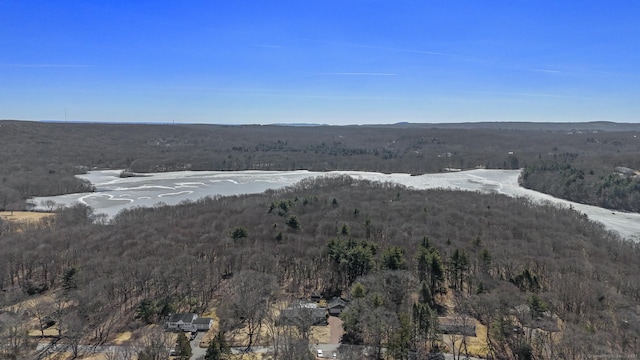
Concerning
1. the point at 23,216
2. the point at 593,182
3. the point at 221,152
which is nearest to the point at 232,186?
the point at 23,216

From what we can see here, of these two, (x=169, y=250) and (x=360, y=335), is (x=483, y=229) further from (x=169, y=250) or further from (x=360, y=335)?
(x=169, y=250)

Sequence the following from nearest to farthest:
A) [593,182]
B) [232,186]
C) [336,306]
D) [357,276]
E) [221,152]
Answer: [336,306], [357,276], [593,182], [232,186], [221,152]

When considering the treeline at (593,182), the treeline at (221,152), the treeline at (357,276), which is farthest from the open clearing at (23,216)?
the treeline at (593,182)

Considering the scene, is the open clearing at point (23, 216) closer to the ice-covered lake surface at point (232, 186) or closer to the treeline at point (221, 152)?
the treeline at point (221, 152)

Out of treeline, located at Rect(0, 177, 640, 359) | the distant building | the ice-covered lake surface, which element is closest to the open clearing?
treeline, located at Rect(0, 177, 640, 359)

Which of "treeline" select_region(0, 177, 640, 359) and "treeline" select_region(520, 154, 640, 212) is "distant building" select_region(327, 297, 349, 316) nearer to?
"treeline" select_region(0, 177, 640, 359)

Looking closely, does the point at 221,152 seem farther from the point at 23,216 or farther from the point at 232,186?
the point at 23,216

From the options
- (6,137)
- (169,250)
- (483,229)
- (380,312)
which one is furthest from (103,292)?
(6,137)
